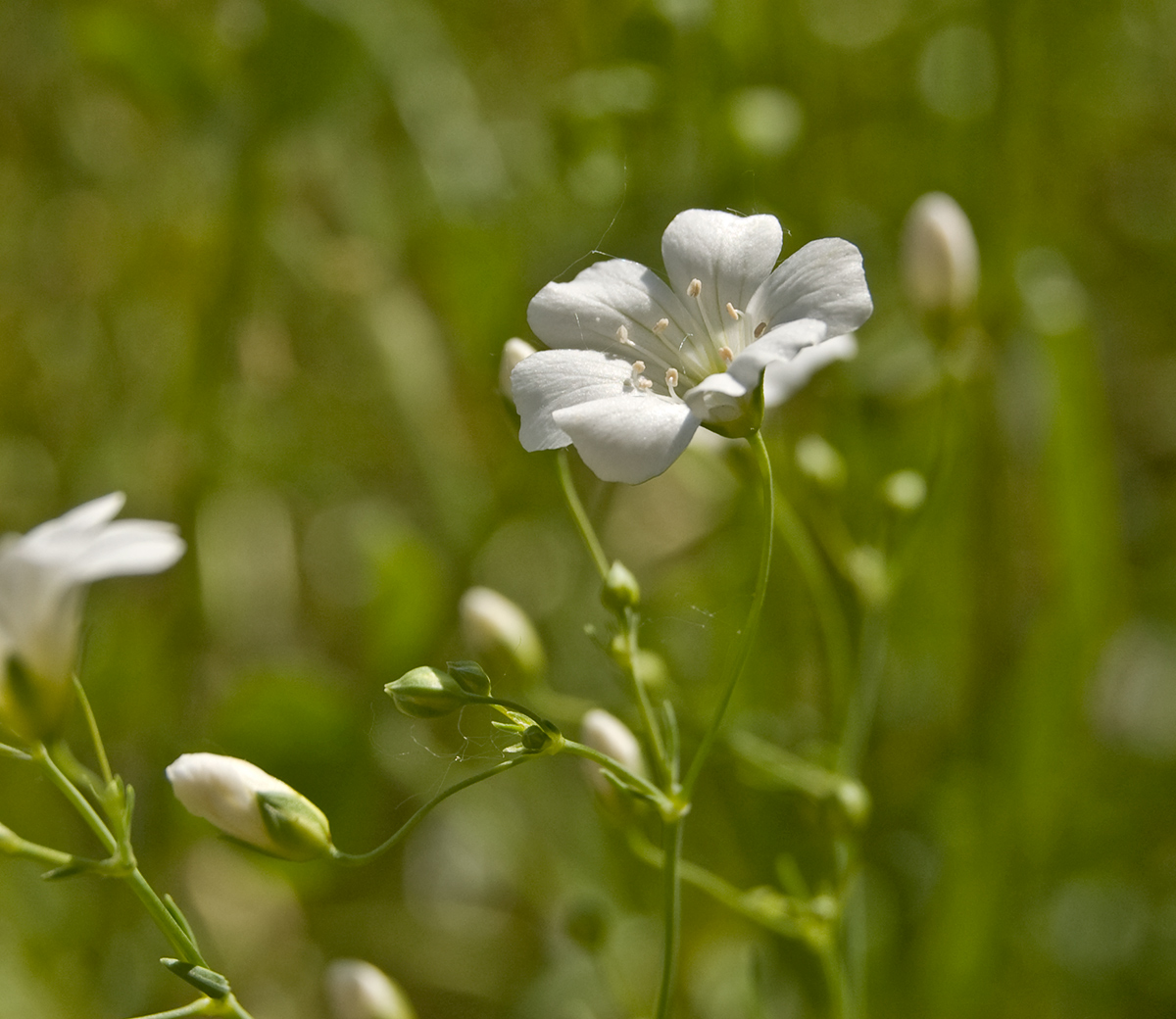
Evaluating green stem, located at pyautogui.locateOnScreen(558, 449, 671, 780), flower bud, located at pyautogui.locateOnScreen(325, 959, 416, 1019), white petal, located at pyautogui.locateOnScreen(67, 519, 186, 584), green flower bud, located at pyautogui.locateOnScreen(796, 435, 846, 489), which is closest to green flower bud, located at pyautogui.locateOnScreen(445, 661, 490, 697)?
green stem, located at pyautogui.locateOnScreen(558, 449, 671, 780)

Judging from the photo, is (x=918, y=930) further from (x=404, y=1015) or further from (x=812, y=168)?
(x=812, y=168)

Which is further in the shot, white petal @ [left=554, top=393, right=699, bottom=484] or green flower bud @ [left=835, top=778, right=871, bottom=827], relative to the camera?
green flower bud @ [left=835, top=778, right=871, bottom=827]

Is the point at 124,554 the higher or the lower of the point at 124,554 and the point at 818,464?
the higher

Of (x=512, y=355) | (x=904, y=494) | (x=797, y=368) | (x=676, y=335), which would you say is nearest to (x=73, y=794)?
(x=512, y=355)

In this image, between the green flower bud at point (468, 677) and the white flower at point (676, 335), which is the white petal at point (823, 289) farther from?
the green flower bud at point (468, 677)

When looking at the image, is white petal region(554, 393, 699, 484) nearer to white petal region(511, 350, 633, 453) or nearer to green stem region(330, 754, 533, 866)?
white petal region(511, 350, 633, 453)

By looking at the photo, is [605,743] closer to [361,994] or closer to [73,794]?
[361,994]
